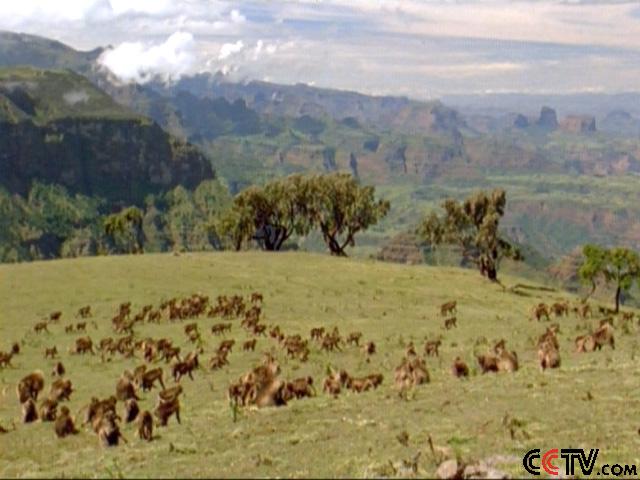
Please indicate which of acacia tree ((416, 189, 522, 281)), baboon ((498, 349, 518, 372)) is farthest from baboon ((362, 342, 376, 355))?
acacia tree ((416, 189, 522, 281))

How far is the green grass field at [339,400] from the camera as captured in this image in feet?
58.3

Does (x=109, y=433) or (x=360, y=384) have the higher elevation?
(x=109, y=433)

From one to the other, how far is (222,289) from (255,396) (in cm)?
3816

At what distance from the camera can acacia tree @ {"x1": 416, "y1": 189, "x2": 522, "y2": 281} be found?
255ft

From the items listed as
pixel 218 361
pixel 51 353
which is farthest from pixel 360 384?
pixel 51 353

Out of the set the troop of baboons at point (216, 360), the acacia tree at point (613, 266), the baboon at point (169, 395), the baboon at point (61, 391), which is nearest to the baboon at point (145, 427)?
the troop of baboons at point (216, 360)

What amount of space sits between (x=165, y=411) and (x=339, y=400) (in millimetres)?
5143

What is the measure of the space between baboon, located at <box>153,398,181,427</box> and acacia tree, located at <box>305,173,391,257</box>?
71750mm

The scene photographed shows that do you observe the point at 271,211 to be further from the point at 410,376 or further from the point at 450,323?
the point at 410,376

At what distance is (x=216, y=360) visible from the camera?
3547 cm

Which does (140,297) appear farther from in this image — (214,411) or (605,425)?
(605,425)

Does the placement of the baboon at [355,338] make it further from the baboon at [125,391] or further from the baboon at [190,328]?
the baboon at [125,391]

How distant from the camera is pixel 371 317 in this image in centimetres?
5253

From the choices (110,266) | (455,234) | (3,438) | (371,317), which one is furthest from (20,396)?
(455,234)
